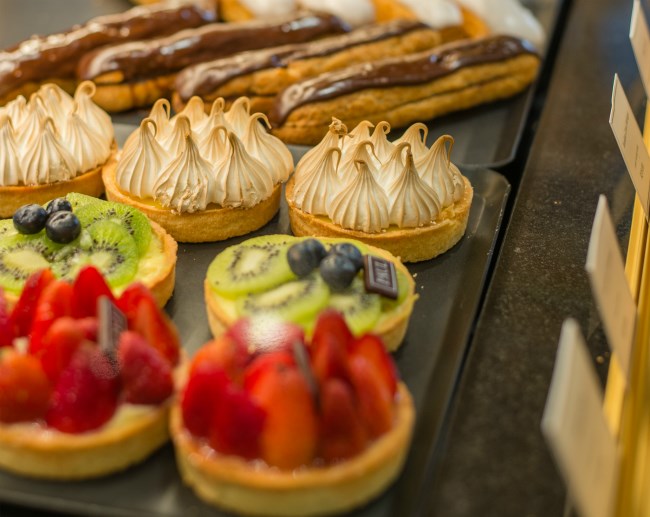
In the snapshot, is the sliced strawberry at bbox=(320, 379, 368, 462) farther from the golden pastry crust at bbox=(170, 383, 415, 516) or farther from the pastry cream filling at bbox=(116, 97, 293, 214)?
the pastry cream filling at bbox=(116, 97, 293, 214)

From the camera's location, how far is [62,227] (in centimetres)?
235

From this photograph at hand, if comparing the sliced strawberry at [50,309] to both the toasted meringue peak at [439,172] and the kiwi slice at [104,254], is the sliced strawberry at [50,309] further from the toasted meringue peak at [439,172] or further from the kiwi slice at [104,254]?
the toasted meringue peak at [439,172]

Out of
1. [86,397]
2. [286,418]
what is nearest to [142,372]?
[86,397]

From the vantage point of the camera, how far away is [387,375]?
71.4 inches

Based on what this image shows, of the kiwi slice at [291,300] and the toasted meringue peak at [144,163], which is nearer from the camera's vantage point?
the kiwi slice at [291,300]

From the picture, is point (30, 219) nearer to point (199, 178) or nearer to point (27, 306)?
point (27, 306)

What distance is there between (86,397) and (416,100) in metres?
2.19

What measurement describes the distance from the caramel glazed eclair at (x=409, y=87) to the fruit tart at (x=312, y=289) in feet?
3.47

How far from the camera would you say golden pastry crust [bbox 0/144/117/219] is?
2.77 metres

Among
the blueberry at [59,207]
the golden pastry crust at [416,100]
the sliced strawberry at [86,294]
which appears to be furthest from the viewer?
the golden pastry crust at [416,100]

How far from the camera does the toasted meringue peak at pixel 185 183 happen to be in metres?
2.64

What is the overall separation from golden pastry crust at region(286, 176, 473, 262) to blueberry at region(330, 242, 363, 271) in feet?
1.14

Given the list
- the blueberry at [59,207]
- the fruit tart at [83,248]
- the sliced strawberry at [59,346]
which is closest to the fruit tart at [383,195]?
the fruit tart at [83,248]

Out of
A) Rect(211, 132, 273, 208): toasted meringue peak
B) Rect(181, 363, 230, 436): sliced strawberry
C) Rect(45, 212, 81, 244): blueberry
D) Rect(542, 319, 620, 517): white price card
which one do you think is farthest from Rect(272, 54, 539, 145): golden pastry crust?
Rect(542, 319, 620, 517): white price card
